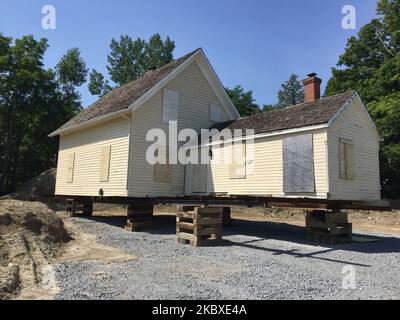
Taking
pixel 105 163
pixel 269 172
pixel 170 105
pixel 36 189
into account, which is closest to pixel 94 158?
pixel 105 163

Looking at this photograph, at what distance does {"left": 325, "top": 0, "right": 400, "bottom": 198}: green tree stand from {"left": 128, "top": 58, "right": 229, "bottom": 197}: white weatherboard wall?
13077mm

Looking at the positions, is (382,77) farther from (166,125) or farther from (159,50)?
(159,50)

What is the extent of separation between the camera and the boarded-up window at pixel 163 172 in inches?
651

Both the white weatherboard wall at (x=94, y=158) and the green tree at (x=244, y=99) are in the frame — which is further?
the green tree at (x=244, y=99)

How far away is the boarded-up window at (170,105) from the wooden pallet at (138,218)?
173 inches

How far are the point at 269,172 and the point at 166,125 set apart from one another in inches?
230

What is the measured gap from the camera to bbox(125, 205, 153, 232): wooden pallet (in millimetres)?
→ 15086

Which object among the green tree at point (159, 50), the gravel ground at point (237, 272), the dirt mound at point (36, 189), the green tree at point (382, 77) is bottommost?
the gravel ground at point (237, 272)

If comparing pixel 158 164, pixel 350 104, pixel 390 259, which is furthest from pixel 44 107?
pixel 390 259

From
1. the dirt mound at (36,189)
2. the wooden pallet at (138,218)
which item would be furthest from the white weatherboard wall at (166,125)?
the dirt mound at (36,189)

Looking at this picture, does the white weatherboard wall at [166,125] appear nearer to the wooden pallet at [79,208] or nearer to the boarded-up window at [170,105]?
the boarded-up window at [170,105]

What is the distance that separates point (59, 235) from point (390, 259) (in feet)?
32.8

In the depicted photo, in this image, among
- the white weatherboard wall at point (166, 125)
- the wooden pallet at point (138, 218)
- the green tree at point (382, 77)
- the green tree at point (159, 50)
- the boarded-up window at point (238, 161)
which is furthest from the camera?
the green tree at point (159, 50)

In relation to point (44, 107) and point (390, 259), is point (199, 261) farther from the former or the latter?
point (44, 107)
